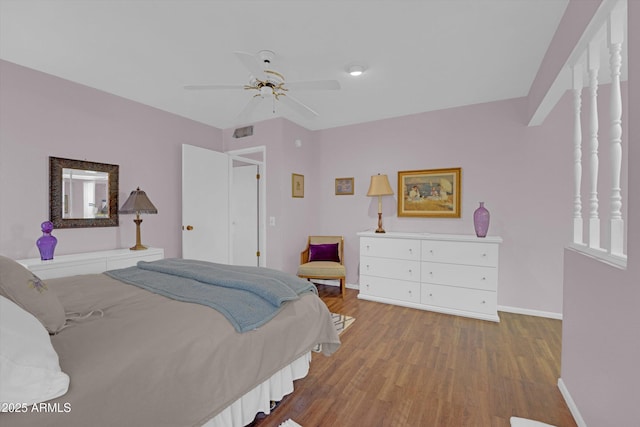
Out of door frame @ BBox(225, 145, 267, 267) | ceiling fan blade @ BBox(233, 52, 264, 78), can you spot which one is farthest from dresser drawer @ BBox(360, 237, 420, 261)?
ceiling fan blade @ BBox(233, 52, 264, 78)

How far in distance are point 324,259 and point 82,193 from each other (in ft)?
9.68

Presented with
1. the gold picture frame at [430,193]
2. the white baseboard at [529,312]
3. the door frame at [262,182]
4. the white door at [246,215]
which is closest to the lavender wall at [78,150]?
the door frame at [262,182]

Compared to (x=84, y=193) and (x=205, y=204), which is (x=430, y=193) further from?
(x=84, y=193)

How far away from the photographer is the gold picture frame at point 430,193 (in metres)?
3.58

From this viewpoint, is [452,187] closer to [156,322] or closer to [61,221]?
[156,322]

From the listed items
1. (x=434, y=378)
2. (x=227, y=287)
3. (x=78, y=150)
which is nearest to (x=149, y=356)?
(x=227, y=287)

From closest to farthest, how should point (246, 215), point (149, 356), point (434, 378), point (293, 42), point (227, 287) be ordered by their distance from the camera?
point (149, 356) → point (227, 287) → point (434, 378) → point (293, 42) → point (246, 215)

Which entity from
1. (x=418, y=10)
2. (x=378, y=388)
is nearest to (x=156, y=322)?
(x=378, y=388)

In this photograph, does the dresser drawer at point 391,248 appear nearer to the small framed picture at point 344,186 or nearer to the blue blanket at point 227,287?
the small framed picture at point 344,186

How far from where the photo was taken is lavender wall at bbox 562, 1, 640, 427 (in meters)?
1.02

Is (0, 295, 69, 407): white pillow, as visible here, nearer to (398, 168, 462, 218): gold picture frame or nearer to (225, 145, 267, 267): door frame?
(225, 145, 267, 267): door frame

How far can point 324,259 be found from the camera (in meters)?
4.04

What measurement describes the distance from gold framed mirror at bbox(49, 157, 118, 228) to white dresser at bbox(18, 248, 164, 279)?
1.20 ft

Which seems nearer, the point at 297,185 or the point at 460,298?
the point at 460,298
